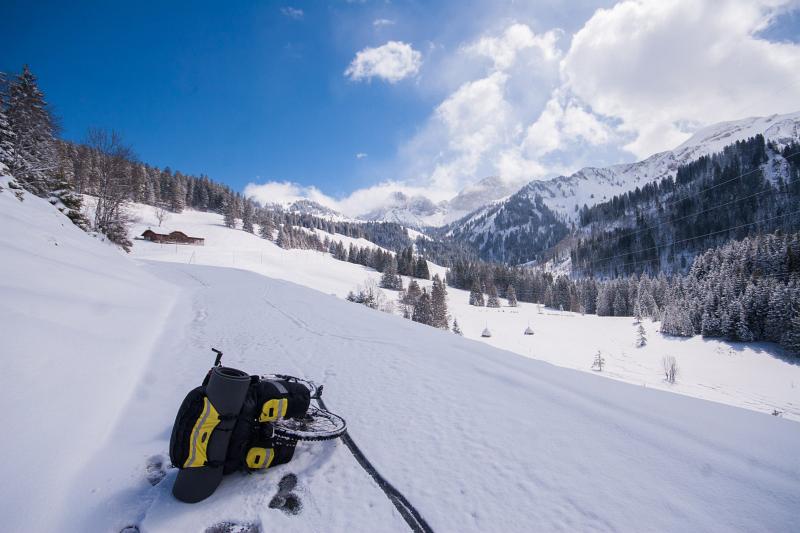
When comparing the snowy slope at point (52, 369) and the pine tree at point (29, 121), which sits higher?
the pine tree at point (29, 121)

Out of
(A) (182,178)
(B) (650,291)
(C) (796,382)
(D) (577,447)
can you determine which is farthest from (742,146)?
(A) (182,178)

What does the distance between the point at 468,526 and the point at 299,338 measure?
24.3 feet

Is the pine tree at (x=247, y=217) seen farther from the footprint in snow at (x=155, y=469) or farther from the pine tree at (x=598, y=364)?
the footprint in snow at (x=155, y=469)

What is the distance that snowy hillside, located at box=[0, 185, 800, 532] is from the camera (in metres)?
2.50

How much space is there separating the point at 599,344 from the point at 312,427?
63.9 m

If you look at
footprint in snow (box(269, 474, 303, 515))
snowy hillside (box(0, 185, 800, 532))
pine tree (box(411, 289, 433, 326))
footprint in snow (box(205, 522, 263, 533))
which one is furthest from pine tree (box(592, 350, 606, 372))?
footprint in snow (box(205, 522, 263, 533))

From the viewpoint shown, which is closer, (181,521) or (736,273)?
(181,521)

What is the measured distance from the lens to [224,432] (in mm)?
2742

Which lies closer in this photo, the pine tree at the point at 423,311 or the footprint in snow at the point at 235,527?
the footprint in snow at the point at 235,527

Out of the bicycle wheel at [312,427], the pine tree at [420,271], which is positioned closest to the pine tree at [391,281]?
the pine tree at [420,271]

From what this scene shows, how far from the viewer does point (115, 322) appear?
657 centimetres

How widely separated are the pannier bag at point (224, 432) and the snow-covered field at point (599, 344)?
37442 millimetres

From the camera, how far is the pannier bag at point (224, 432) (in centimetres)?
258

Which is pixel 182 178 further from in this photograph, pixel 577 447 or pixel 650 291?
pixel 650 291
